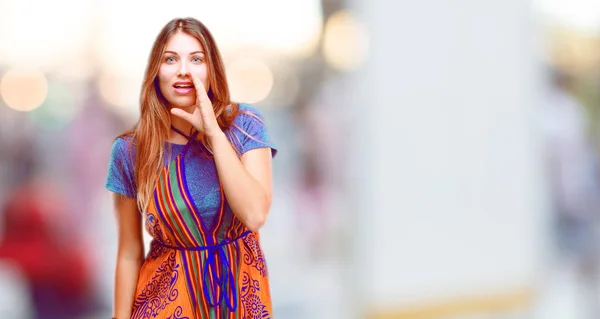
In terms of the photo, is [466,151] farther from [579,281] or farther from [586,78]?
[579,281]

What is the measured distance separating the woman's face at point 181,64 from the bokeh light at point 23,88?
271 cm

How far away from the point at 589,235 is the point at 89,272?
2.54 metres

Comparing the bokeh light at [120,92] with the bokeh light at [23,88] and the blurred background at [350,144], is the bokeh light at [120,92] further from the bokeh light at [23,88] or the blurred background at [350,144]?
the bokeh light at [23,88]

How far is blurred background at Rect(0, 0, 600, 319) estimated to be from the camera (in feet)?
8.65

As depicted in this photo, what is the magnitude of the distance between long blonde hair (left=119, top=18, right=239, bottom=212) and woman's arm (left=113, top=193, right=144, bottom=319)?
0.05 m

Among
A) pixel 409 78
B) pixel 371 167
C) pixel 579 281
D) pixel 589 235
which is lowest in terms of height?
pixel 579 281

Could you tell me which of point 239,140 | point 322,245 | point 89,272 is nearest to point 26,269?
point 89,272

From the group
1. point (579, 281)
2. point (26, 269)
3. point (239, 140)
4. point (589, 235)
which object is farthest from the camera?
point (579, 281)

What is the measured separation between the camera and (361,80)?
8.73 ft

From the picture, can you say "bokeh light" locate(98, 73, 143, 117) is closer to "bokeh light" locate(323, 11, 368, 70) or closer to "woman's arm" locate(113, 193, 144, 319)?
"bokeh light" locate(323, 11, 368, 70)

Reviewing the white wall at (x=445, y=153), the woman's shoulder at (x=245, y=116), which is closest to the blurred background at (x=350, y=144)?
the white wall at (x=445, y=153)

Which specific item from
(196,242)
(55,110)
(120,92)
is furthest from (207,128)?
(55,110)

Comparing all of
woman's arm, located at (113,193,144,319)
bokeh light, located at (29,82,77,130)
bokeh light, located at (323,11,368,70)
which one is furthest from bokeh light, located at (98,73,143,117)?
woman's arm, located at (113,193,144,319)

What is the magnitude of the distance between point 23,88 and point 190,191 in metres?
2.78
